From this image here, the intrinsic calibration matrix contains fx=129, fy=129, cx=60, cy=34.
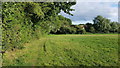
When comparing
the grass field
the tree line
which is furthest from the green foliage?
the grass field

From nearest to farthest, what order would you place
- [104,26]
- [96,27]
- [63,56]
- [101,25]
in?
[63,56] < [96,27] < [104,26] < [101,25]

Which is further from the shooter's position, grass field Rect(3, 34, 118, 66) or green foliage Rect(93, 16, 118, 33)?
green foliage Rect(93, 16, 118, 33)

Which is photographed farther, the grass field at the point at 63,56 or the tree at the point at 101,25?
the tree at the point at 101,25

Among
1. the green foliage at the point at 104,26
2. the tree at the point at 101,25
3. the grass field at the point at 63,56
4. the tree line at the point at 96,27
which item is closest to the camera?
the grass field at the point at 63,56

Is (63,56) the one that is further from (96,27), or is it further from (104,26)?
(104,26)

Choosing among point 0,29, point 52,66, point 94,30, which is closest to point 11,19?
point 0,29

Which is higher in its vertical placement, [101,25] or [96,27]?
[101,25]

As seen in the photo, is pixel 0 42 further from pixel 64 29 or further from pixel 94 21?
pixel 94 21

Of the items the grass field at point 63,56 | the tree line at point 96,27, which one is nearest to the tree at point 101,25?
the tree line at point 96,27

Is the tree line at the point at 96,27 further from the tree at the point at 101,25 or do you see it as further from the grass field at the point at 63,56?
the grass field at the point at 63,56

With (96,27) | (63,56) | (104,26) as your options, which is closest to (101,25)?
(104,26)

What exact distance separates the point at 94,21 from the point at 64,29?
29.2 m

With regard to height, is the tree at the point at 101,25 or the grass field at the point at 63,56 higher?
the tree at the point at 101,25

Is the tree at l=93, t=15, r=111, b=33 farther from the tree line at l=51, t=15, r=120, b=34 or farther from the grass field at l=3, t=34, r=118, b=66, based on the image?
the grass field at l=3, t=34, r=118, b=66
